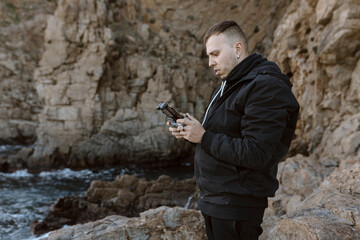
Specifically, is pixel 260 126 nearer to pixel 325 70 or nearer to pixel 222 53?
pixel 222 53

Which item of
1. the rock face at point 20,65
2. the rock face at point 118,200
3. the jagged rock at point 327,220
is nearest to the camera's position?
the jagged rock at point 327,220

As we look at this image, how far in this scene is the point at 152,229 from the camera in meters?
3.20

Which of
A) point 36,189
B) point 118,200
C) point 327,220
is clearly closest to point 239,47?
point 327,220

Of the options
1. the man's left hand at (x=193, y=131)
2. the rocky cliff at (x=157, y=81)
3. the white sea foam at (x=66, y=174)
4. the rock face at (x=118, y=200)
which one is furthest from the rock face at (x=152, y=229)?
the white sea foam at (x=66, y=174)

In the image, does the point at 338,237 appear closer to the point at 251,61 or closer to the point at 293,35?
the point at 251,61

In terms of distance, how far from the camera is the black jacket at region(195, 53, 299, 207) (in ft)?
4.92

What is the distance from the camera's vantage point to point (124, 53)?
23703 millimetres

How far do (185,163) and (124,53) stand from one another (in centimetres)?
1094

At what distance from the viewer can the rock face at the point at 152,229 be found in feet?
10.2

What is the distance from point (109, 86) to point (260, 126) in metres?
22.0

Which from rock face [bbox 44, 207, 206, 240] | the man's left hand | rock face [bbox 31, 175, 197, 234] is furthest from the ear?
rock face [bbox 31, 175, 197, 234]

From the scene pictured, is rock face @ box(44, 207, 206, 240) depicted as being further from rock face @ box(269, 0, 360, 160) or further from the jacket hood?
rock face @ box(269, 0, 360, 160)

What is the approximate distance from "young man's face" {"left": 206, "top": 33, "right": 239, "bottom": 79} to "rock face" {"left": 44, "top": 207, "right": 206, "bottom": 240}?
6.92 feet

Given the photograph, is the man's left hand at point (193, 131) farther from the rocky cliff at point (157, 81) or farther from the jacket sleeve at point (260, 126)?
the rocky cliff at point (157, 81)
